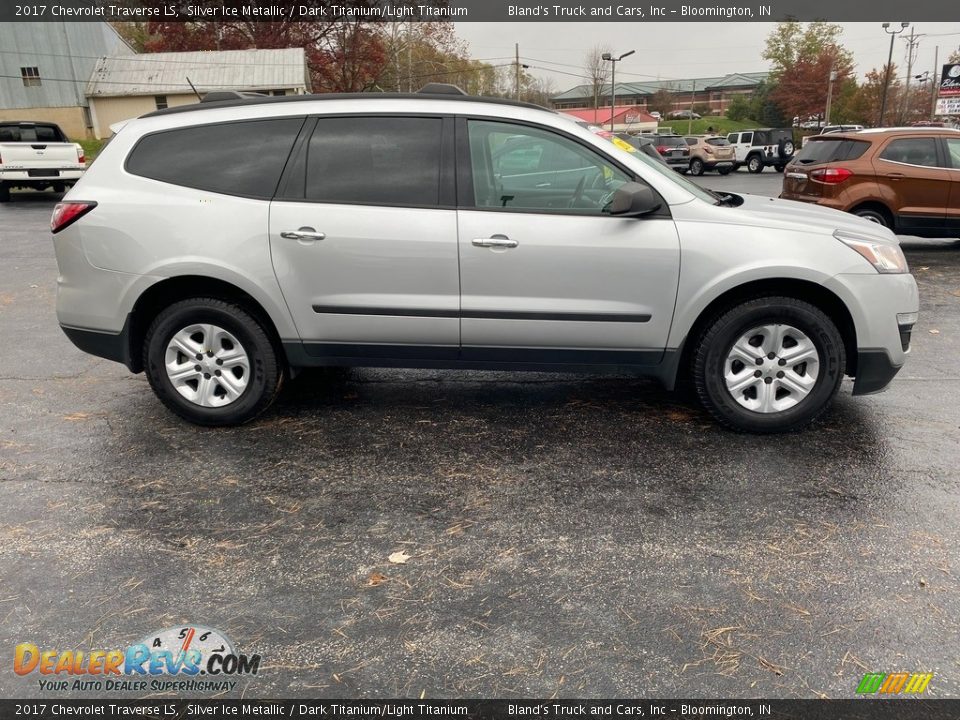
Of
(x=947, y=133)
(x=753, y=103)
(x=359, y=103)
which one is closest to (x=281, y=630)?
(x=359, y=103)

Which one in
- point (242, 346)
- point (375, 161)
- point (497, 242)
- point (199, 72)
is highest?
point (199, 72)

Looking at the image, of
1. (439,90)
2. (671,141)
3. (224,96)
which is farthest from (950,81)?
(224,96)

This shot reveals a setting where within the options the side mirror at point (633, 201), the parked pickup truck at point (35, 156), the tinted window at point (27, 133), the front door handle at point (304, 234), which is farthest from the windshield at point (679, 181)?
the tinted window at point (27, 133)

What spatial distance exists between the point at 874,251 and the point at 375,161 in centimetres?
281

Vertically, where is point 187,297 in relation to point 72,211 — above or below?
below

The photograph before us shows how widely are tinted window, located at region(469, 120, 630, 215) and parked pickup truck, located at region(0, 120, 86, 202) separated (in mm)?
16611

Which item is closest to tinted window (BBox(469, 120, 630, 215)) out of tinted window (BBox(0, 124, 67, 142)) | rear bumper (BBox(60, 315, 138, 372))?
rear bumper (BBox(60, 315, 138, 372))

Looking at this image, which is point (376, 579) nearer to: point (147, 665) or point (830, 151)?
point (147, 665)

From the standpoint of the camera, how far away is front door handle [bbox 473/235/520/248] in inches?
158

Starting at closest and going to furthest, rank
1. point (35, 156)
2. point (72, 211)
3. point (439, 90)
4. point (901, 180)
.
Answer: point (72, 211), point (439, 90), point (901, 180), point (35, 156)

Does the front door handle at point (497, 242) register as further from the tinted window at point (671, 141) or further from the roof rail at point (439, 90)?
the tinted window at point (671, 141)

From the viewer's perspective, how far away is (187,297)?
436cm

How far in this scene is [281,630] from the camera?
263 cm

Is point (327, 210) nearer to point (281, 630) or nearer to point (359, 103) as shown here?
point (359, 103)
